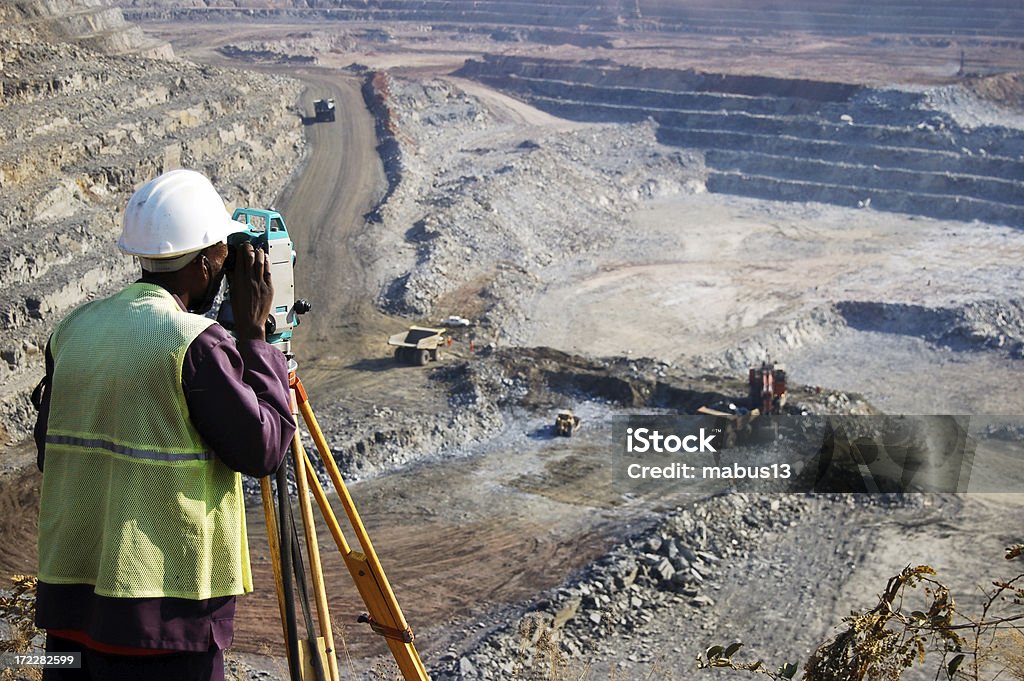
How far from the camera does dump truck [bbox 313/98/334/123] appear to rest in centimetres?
3800

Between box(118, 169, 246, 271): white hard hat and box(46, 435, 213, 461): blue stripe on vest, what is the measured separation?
0.50 meters

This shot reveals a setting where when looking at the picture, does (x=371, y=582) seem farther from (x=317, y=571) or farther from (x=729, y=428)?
(x=729, y=428)

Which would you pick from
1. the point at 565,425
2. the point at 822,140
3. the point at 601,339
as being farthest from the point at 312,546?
the point at 822,140

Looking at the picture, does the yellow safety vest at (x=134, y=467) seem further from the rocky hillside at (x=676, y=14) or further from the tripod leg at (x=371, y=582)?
the rocky hillside at (x=676, y=14)

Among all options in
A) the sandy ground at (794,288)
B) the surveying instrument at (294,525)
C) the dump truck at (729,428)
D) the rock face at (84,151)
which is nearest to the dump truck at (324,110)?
the rock face at (84,151)

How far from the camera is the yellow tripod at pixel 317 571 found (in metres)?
3.20

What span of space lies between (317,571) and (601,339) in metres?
20.7

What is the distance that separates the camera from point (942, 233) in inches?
1294

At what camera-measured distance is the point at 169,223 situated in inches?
109

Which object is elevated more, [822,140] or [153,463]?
[153,463]

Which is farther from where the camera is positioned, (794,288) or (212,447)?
(794,288)

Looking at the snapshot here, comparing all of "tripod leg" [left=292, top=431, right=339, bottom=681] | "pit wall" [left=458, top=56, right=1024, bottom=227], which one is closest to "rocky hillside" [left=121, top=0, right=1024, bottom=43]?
"pit wall" [left=458, top=56, right=1024, bottom=227]

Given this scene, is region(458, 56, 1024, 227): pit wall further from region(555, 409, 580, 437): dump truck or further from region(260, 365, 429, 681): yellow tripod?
region(260, 365, 429, 681): yellow tripod

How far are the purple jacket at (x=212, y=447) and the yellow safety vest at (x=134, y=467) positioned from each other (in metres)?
0.04
